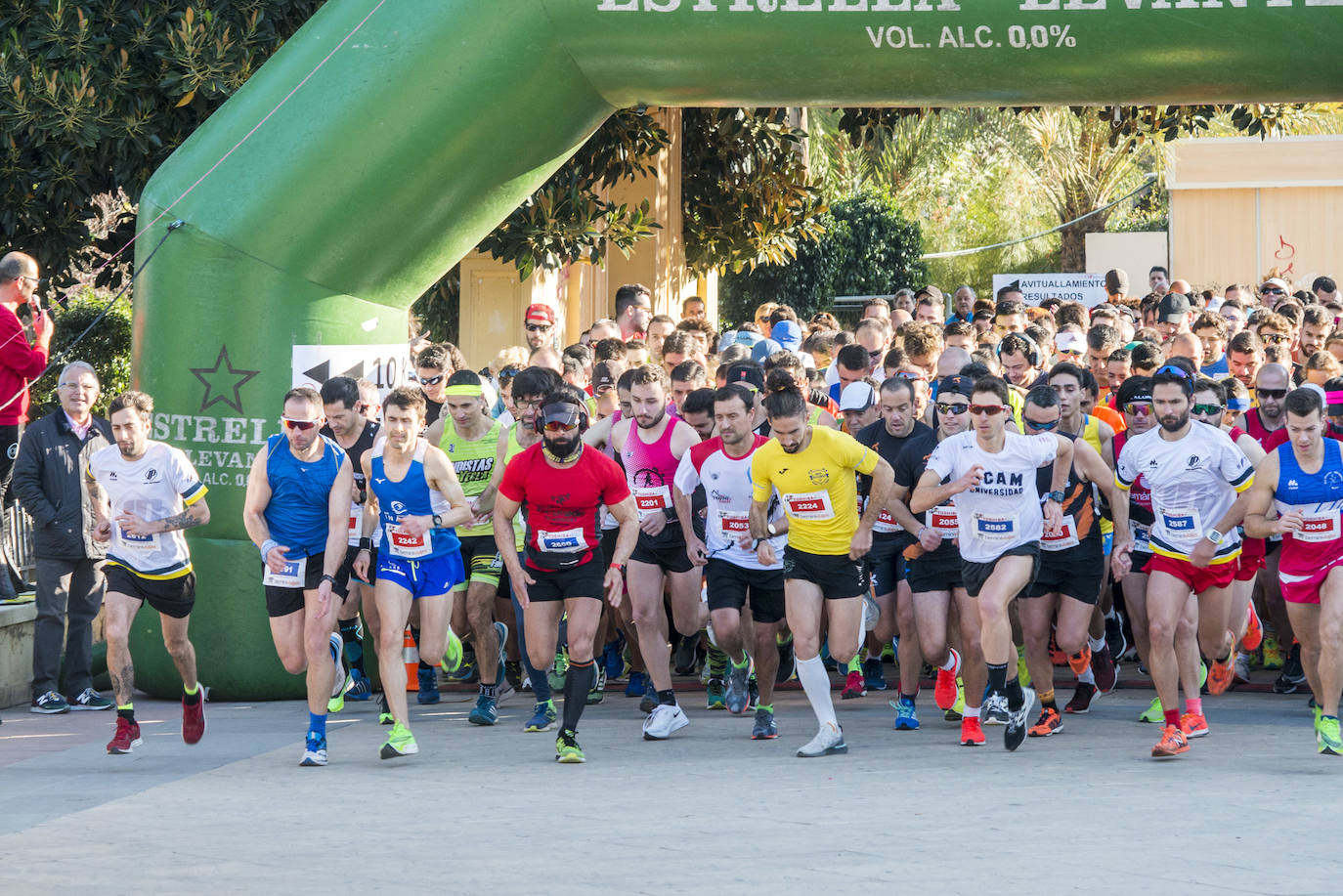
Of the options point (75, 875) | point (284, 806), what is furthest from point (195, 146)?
point (75, 875)

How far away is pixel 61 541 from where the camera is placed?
10.1m

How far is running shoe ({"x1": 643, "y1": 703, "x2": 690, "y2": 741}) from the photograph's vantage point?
8.80 m

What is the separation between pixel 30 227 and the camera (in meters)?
13.1

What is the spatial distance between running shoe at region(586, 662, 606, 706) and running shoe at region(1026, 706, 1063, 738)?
8.15 ft

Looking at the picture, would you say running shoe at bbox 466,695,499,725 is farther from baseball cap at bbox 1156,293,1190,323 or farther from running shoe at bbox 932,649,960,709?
baseball cap at bbox 1156,293,1190,323

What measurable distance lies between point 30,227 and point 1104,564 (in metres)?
8.58

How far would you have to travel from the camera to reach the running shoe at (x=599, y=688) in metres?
9.98

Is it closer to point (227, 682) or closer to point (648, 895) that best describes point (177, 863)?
point (648, 895)

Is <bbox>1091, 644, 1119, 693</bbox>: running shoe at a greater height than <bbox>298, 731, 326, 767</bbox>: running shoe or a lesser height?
greater

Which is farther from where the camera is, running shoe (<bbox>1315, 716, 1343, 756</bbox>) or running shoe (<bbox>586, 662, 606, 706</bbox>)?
running shoe (<bbox>586, 662, 606, 706</bbox>)

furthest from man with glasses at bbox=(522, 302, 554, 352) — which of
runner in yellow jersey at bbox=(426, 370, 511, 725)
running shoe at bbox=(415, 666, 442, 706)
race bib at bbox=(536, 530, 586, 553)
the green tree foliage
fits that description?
the green tree foliage

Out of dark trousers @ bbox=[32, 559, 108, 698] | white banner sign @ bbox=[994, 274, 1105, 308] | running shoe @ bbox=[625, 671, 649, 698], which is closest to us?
dark trousers @ bbox=[32, 559, 108, 698]

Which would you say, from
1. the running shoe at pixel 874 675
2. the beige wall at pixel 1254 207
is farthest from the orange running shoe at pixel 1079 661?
the beige wall at pixel 1254 207

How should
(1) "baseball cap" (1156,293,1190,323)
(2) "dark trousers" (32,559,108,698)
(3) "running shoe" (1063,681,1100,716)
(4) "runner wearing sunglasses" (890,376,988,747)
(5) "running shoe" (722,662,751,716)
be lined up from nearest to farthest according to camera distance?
(4) "runner wearing sunglasses" (890,376,988,747) → (3) "running shoe" (1063,681,1100,716) → (5) "running shoe" (722,662,751,716) → (2) "dark trousers" (32,559,108,698) → (1) "baseball cap" (1156,293,1190,323)
